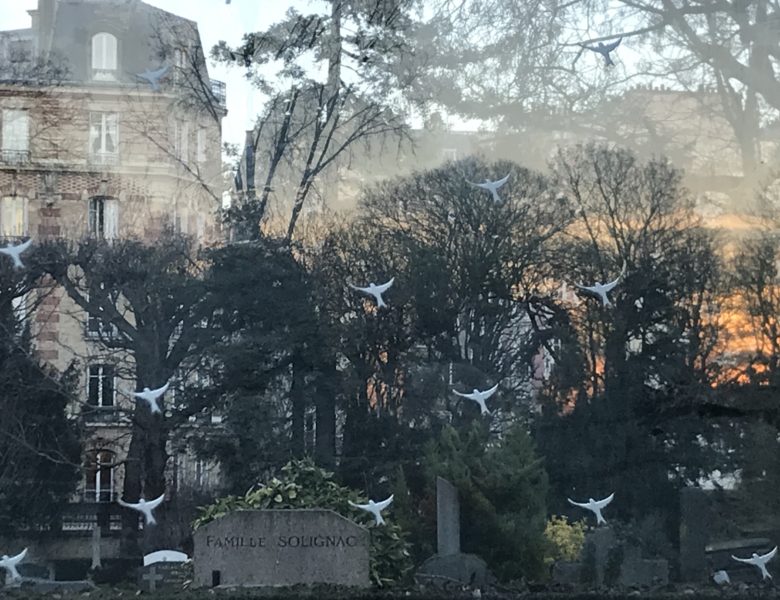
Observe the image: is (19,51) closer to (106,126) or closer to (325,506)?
(106,126)

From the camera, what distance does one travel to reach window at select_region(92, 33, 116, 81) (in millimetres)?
22266

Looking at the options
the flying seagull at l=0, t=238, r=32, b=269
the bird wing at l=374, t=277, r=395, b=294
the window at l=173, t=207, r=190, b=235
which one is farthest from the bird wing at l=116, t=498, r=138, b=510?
the bird wing at l=374, t=277, r=395, b=294

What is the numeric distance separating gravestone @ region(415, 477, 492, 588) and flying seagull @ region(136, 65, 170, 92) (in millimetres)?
9441

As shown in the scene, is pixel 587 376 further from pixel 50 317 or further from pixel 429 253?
pixel 50 317

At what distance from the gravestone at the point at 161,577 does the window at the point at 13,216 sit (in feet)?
25.4

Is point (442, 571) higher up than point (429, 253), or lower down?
lower down

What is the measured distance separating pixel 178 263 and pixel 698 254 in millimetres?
8501

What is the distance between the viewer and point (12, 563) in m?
17.3

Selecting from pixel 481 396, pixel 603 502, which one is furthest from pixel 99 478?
pixel 603 502

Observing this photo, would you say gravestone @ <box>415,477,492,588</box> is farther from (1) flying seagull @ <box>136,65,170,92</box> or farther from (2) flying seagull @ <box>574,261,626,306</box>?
(1) flying seagull @ <box>136,65,170,92</box>

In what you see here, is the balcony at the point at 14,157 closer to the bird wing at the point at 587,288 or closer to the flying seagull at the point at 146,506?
the flying seagull at the point at 146,506

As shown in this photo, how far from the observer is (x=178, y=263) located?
2106 cm

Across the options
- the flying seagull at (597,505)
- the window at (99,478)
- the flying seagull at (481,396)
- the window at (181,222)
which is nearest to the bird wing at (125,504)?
the window at (99,478)

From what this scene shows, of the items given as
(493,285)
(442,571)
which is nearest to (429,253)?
(493,285)
